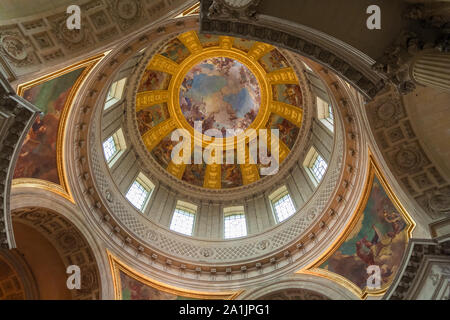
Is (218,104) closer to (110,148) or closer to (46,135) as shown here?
(110,148)

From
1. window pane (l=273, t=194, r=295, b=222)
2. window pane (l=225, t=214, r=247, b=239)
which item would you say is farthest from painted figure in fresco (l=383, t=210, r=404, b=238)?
window pane (l=225, t=214, r=247, b=239)

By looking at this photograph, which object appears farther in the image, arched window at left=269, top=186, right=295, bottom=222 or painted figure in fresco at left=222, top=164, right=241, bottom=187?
painted figure in fresco at left=222, top=164, right=241, bottom=187

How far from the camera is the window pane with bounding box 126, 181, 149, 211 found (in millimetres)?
19698

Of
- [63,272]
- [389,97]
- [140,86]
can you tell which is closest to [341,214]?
[389,97]

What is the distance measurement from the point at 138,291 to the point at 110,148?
7.58m

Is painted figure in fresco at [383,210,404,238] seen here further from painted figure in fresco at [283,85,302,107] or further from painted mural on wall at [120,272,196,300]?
painted figure in fresco at [283,85,302,107]

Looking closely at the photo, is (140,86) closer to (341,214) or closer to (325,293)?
(341,214)

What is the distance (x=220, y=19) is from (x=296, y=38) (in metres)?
1.83

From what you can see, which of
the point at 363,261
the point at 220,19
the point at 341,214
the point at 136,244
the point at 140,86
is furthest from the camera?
the point at 140,86

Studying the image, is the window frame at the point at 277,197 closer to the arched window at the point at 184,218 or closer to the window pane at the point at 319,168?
the window pane at the point at 319,168

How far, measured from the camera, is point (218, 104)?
2847 cm

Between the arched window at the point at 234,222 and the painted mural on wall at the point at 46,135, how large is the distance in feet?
33.7

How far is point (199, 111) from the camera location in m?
27.8

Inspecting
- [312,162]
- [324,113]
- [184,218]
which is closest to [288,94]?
[324,113]
